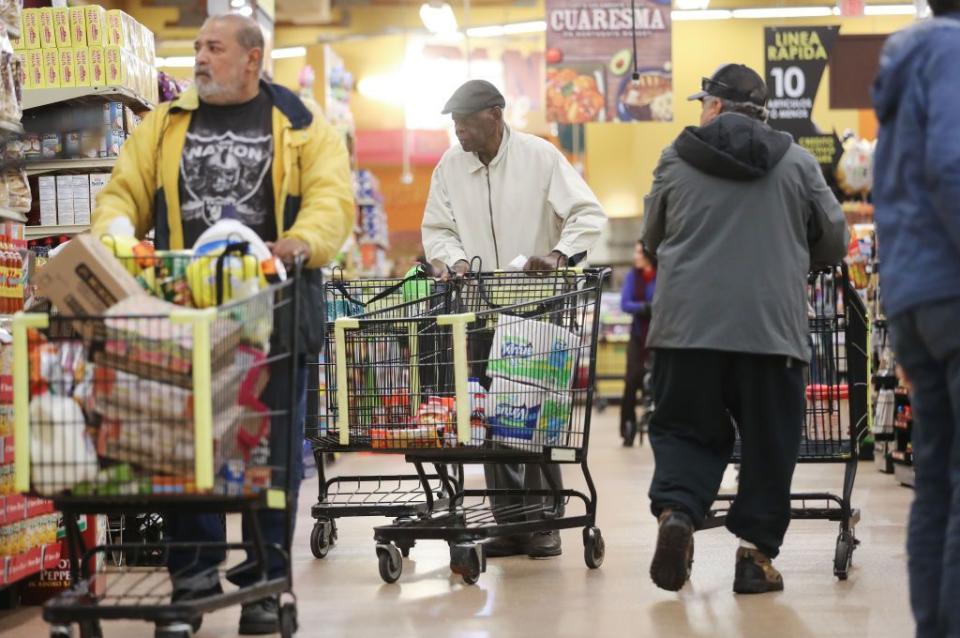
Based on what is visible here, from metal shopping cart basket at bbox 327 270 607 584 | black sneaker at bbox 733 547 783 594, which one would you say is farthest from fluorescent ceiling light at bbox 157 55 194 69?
black sneaker at bbox 733 547 783 594

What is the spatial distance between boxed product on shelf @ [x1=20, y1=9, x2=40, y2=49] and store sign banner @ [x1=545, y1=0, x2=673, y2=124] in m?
7.33

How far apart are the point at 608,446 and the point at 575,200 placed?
659 centimetres

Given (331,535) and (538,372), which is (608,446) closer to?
(331,535)

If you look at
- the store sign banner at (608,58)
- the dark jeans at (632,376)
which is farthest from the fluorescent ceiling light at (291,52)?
the dark jeans at (632,376)

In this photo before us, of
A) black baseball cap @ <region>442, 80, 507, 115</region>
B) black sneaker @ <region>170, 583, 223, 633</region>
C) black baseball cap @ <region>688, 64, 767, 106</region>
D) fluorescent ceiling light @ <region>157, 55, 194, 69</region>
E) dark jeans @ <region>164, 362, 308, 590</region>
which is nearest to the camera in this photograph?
dark jeans @ <region>164, 362, 308, 590</region>

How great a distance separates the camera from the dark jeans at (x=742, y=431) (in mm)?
4773

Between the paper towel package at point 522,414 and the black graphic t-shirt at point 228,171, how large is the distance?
4.40 ft

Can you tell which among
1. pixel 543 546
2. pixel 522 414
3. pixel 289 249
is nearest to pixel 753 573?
pixel 522 414

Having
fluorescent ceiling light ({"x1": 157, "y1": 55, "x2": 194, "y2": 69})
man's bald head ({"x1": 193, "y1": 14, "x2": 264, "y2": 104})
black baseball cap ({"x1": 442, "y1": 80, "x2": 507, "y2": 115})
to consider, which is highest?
fluorescent ceiling light ({"x1": 157, "y1": 55, "x2": 194, "y2": 69})

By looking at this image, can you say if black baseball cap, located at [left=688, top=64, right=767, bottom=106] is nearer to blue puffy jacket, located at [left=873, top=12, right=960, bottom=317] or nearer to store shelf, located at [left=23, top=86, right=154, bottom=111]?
blue puffy jacket, located at [left=873, top=12, right=960, bottom=317]

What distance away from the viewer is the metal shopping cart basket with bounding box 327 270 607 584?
5188mm

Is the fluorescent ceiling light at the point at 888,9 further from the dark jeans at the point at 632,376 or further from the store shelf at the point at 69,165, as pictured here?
the store shelf at the point at 69,165

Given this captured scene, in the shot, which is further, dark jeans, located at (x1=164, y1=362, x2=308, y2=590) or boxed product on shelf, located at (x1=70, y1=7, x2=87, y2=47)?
boxed product on shelf, located at (x1=70, y1=7, x2=87, y2=47)

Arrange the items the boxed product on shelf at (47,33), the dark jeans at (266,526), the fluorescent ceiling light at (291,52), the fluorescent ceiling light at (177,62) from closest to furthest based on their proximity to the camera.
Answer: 1. the dark jeans at (266,526)
2. the boxed product on shelf at (47,33)
3. the fluorescent ceiling light at (177,62)
4. the fluorescent ceiling light at (291,52)
